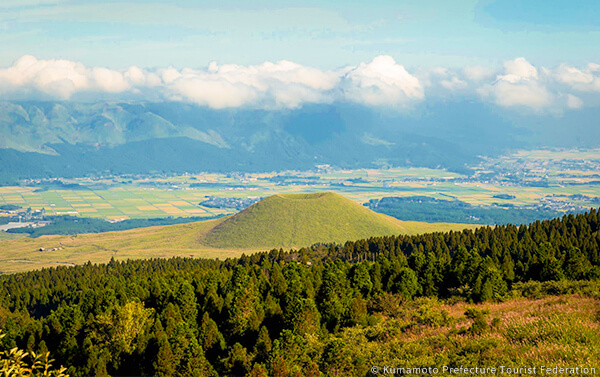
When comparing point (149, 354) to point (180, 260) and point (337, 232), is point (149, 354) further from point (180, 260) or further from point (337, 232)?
point (337, 232)

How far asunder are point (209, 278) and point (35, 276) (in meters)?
74.5

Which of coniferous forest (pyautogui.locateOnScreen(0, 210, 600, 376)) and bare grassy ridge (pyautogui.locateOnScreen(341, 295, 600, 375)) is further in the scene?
coniferous forest (pyautogui.locateOnScreen(0, 210, 600, 376))

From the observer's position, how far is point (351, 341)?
1908 inches

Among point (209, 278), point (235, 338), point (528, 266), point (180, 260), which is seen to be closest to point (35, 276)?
point (180, 260)

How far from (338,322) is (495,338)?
24.4m

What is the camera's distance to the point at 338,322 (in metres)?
59.8

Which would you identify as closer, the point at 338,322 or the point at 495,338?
the point at 495,338

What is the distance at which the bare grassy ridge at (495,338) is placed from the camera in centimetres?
3250

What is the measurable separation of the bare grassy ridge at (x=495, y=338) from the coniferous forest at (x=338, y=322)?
4.3 inches

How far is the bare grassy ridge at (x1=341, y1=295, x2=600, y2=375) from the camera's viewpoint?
32500mm

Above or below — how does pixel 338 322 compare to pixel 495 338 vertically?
below

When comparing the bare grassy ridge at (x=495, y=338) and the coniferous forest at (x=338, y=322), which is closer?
the bare grassy ridge at (x=495, y=338)

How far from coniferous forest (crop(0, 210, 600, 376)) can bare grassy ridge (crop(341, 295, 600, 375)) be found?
0.36 ft

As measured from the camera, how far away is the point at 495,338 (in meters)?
37.2
